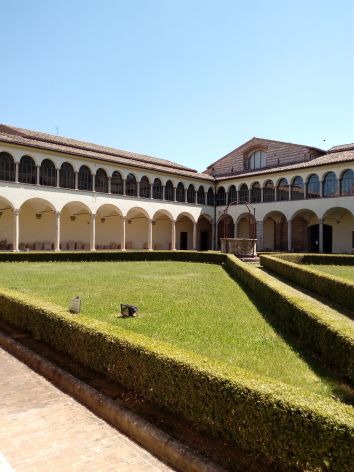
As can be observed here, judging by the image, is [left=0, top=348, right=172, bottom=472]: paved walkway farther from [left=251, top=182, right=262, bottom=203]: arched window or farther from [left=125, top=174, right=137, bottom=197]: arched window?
[left=251, top=182, right=262, bottom=203]: arched window

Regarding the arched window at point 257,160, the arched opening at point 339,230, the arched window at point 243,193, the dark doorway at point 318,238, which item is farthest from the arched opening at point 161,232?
the arched opening at point 339,230

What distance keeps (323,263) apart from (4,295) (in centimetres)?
1883

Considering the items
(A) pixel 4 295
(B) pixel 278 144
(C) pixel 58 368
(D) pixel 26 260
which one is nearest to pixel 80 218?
(D) pixel 26 260

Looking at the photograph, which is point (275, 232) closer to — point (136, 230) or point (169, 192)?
point (169, 192)

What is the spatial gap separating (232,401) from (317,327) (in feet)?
9.91

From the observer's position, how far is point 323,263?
2284 cm

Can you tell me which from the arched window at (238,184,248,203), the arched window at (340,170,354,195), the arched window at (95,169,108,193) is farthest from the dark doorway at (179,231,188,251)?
the arched window at (340,170,354,195)

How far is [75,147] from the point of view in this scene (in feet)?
102

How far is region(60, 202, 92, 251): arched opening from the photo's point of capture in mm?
32469

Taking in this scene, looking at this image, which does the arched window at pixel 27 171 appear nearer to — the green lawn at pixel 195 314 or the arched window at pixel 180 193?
the green lawn at pixel 195 314

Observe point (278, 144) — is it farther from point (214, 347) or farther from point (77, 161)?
point (214, 347)

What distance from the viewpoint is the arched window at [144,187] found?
33841 mm

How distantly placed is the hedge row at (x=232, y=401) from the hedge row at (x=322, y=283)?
266 inches

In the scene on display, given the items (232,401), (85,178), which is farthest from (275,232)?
(232,401)
